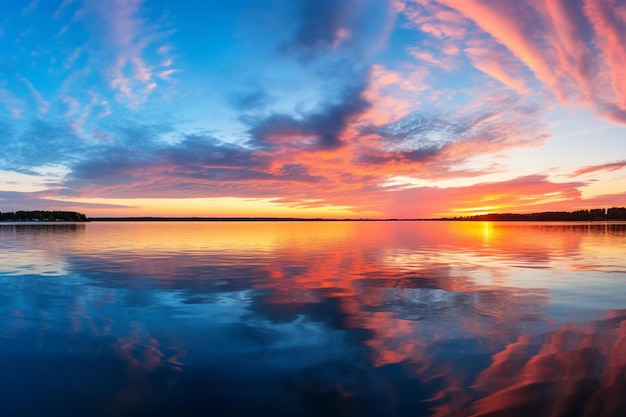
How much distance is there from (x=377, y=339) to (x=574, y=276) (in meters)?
19.7

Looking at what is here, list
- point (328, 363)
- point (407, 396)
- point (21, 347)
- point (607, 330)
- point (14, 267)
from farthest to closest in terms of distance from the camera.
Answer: point (14, 267)
point (607, 330)
point (21, 347)
point (328, 363)
point (407, 396)

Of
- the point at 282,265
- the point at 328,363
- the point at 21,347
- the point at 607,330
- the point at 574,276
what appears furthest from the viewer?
the point at 282,265

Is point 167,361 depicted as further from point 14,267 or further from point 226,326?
point 14,267

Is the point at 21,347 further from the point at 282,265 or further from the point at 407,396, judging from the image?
the point at 282,265

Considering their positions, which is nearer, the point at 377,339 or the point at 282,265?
the point at 377,339

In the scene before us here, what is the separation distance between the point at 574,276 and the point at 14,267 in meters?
39.9

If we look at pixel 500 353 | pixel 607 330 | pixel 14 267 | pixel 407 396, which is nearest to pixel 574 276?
pixel 607 330

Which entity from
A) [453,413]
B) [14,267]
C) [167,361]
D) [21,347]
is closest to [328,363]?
[453,413]

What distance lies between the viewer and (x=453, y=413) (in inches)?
318

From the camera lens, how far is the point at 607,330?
13.6m

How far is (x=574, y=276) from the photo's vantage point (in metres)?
25.9

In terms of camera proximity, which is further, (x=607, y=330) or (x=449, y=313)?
Answer: (x=449, y=313)

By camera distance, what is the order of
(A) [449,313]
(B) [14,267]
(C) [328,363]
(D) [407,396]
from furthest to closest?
(B) [14,267], (A) [449,313], (C) [328,363], (D) [407,396]

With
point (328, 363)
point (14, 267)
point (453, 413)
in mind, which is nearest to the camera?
point (453, 413)
